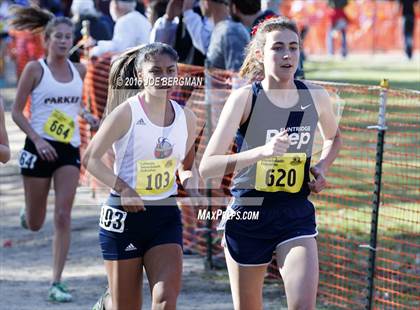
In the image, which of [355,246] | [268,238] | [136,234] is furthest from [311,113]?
[355,246]

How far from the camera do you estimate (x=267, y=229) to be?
544 centimetres

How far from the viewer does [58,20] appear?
8.39 meters

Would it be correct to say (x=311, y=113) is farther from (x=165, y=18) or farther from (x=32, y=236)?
(x=32, y=236)

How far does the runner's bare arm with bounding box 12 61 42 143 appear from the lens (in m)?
8.00

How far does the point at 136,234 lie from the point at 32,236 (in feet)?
15.9

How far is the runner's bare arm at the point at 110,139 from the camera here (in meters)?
5.57

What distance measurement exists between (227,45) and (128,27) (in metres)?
2.30

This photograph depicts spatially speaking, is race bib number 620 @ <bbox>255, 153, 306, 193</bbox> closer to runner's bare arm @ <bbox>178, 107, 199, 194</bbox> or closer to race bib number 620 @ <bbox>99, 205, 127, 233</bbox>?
runner's bare arm @ <bbox>178, 107, 199, 194</bbox>

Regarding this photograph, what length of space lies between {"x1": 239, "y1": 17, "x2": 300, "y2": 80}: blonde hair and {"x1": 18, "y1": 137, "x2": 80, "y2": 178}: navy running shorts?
2.66 metres

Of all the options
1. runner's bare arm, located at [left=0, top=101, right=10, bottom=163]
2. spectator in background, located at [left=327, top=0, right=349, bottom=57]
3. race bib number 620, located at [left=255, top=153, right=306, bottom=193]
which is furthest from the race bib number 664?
spectator in background, located at [left=327, top=0, right=349, bottom=57]

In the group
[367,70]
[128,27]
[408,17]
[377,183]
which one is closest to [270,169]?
[377,183]

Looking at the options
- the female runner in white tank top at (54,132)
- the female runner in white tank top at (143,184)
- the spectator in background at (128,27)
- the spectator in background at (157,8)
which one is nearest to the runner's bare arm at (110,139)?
the female runner in white tank top at (143,184)

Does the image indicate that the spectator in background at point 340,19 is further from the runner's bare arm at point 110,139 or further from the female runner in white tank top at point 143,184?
the runner's bare arm at point 110,139

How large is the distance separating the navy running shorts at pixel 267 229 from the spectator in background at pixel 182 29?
157 inches
